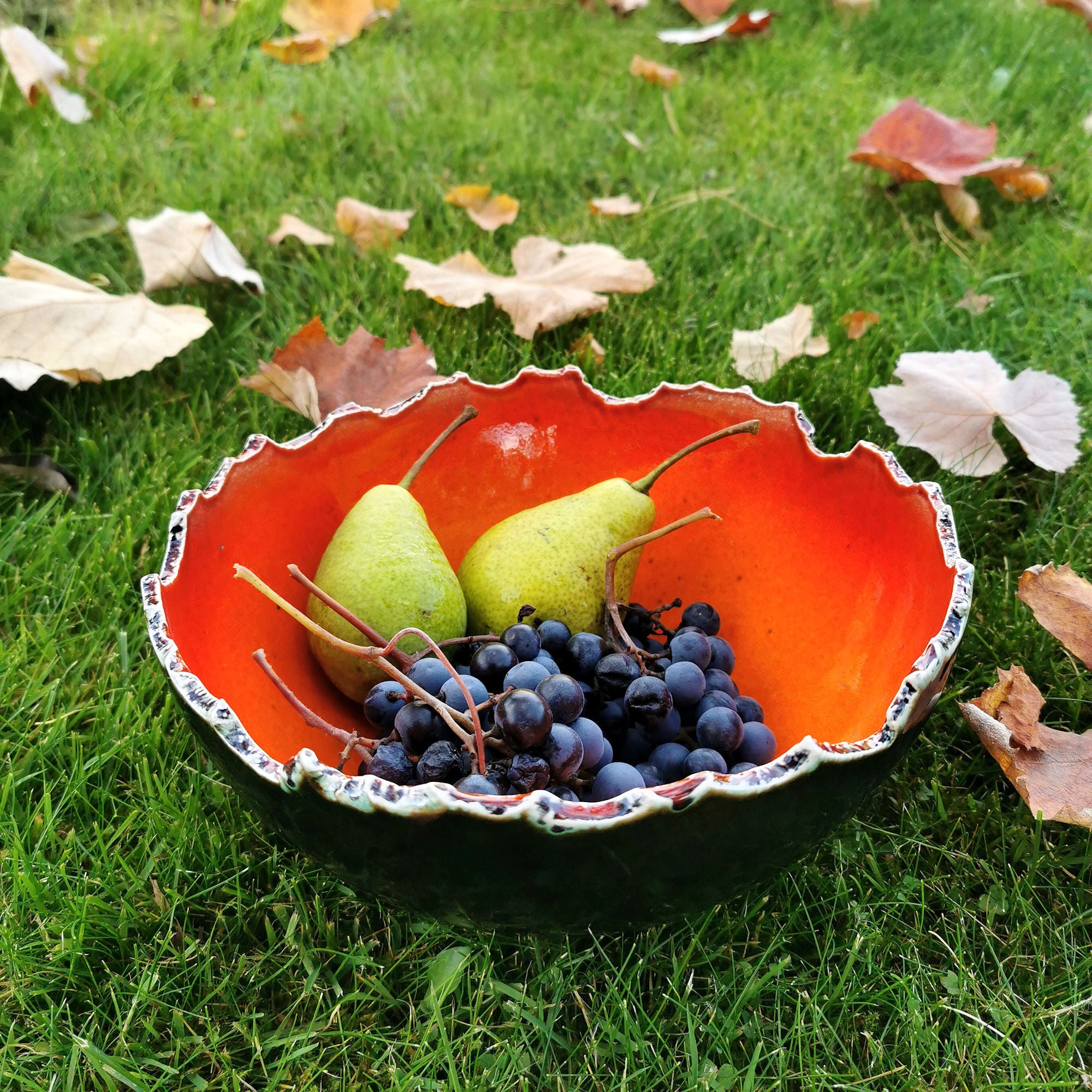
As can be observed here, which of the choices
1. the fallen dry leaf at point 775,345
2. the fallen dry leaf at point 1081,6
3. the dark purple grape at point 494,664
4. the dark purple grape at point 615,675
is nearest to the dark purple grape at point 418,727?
the dark purple grape at point 494,664

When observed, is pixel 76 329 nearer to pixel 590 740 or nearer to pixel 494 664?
pixel 494 664

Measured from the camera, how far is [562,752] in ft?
3.07

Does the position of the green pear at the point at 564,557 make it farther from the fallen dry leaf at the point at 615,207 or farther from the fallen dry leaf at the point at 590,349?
the fallen dry leaf at the point at 615,207

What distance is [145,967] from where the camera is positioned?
1.10 meters

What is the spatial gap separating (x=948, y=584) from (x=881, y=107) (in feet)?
7.39

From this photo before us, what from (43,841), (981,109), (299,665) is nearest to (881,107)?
(981,109)

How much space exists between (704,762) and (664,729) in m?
0.07

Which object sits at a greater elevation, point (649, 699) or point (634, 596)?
point (649, 699)

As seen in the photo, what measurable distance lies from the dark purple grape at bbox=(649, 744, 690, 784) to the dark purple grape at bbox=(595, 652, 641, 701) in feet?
0.25

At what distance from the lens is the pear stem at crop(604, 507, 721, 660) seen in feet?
3.70

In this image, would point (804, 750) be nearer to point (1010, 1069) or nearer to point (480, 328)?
point (1010, 1069)

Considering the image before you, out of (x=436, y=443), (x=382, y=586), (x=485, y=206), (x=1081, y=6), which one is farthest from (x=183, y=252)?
(x=1081, y=6)

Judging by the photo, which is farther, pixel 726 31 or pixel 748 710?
pixel 726 31

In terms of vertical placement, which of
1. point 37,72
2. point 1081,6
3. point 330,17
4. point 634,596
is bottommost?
point 37,72
